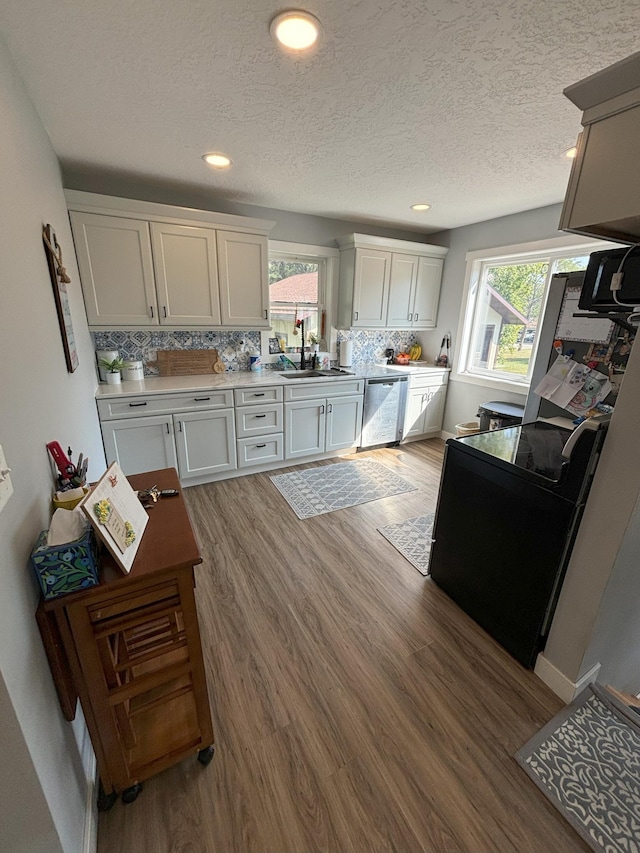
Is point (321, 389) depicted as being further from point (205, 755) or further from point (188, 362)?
point (205, 755)

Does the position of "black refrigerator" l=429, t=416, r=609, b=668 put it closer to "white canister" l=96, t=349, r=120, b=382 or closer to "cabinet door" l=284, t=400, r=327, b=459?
"cabinet door" l=284, t=400, r=327, b=459

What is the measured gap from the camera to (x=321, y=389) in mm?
3414

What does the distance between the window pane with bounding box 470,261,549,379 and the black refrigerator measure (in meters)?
1.97

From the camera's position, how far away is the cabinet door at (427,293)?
3.99 m

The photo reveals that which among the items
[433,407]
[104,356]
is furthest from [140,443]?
[433,407]

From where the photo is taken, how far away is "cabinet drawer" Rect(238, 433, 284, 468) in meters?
3.20

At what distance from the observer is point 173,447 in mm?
2885

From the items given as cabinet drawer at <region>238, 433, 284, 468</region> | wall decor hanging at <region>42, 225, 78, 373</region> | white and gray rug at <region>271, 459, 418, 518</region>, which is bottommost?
white and gray rug at <region>271, 459, 418, 518</region>

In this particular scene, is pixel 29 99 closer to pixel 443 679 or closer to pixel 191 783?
pixel 191 783

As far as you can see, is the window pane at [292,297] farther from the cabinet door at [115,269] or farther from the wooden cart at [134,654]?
the wooden cart at [134,654]

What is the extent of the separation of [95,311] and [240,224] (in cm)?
137

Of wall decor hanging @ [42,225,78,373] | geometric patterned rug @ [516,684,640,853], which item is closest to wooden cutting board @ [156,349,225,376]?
wall decor hanging @ [42,225,78,373]

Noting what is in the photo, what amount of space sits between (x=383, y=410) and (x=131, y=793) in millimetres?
3300

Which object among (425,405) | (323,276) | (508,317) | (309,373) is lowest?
(425,405)
